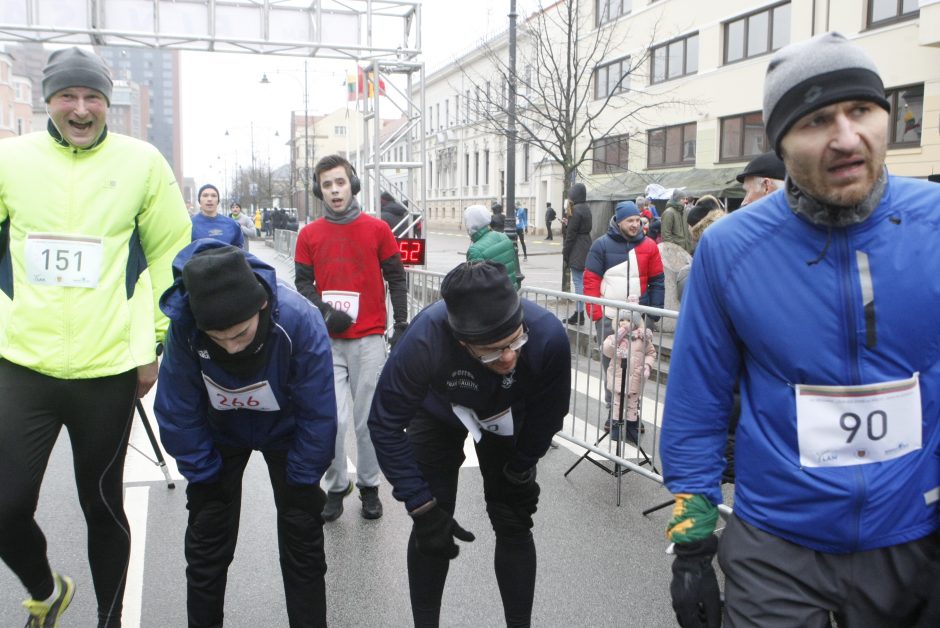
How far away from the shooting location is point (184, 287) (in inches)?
116

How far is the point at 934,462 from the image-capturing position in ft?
6.88

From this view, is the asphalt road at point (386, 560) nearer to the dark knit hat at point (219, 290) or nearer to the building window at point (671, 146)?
the dark knit hat at point (219, 290)

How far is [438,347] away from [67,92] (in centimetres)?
163

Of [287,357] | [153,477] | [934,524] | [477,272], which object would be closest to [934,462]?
[934,524]

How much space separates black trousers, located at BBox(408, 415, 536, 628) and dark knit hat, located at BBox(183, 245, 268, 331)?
88 centimetres

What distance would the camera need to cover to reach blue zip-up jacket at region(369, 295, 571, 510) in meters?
3.07

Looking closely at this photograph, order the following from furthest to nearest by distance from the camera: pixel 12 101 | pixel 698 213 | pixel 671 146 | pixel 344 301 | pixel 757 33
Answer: pixel 12 101
pixel 671 146
pixel 757 33
pixel 698 213
pixel 344 301

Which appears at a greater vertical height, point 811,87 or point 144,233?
point 811,87

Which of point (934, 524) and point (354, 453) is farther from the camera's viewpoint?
point (354, 453)

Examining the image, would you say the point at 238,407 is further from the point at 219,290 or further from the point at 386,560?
the point at 386,560

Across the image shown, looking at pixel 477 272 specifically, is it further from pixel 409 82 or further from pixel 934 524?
pixel 409 82

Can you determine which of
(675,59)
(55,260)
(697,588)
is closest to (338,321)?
(55,260)

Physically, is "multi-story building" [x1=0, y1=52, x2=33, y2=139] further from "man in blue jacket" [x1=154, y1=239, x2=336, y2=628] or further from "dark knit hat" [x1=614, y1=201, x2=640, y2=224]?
"man in blue jacket" [x1=154, y1=239, x2=336, y2=628]

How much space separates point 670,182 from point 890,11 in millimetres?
10465
